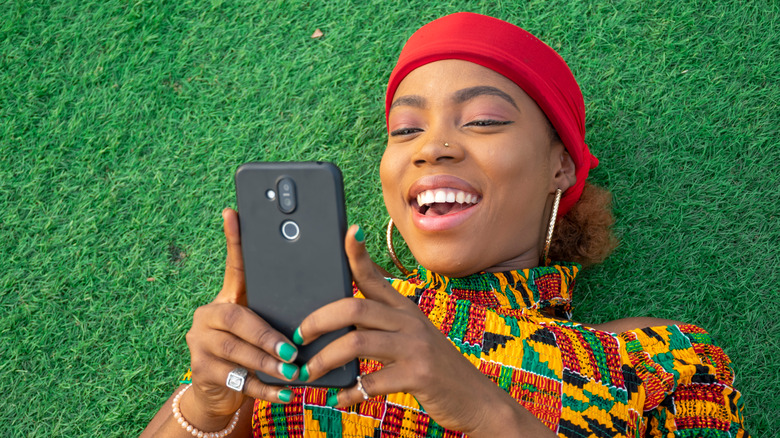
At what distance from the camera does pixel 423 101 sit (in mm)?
2369

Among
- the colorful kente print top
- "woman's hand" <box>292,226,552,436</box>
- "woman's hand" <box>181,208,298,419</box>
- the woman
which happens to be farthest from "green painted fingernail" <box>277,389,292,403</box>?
the colorful kente print top

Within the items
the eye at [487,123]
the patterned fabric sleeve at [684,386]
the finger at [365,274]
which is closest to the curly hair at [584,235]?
the patterned fabric sleeve at [684,386]

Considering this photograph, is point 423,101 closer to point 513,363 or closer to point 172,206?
point 513,363

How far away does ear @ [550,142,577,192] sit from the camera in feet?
8.22

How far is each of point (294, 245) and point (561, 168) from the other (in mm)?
1513

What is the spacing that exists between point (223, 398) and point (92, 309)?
1.59 meters

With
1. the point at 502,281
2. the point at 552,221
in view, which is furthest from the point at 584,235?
the point at 502,281

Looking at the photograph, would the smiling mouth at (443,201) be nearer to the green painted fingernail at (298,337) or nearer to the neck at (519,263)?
the neck at (519,263)

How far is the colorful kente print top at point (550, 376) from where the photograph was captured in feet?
6.77

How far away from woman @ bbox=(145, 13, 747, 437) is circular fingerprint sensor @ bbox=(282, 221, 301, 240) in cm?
52

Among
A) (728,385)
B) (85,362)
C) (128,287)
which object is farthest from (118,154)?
(728,385)

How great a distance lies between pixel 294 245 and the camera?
4.83 feet

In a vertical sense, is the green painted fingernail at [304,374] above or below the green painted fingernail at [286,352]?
below

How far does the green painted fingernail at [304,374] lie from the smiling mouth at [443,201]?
40.6 inches
